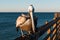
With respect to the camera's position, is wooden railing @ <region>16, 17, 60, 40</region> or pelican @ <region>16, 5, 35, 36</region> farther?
pelican @ <region>16, 5, 35, 36</region>

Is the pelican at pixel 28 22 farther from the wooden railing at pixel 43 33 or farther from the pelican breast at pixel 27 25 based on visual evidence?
the wooden railing at pixel 43 33

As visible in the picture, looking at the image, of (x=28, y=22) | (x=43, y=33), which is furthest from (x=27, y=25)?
(x=43, y=33)

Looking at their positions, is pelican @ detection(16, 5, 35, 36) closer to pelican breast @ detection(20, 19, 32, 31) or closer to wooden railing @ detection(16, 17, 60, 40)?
pelican breast @ detection(20, 19, 32, 31)

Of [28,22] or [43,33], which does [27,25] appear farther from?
[43,33]

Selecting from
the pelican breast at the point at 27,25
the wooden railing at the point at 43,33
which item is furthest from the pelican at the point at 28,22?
the wooden railing at the point at 43,33

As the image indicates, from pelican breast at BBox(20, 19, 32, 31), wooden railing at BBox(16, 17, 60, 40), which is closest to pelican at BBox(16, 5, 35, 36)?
pelican breast at BBox(20, 19, 32, 31)

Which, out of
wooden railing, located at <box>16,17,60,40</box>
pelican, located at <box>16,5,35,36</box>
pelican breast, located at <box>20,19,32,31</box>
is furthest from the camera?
pelican breast, located at <box>20,19,32,31</box>

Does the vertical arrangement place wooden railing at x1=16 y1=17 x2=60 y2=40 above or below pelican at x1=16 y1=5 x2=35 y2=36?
below

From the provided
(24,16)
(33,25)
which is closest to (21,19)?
A: (24,16)

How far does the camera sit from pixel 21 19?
14.2ft

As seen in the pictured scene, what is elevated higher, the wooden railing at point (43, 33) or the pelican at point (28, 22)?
the pelican at point (28, 22)

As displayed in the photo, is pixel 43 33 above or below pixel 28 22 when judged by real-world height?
below

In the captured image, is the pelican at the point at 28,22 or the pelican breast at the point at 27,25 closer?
the pelican at the point at 28,22

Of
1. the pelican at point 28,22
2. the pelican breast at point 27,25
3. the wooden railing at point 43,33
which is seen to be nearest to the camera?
the wooden railing at point 43,33
